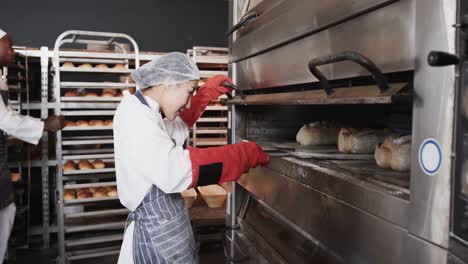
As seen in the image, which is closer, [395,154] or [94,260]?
[395,154]

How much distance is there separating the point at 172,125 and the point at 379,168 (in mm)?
990

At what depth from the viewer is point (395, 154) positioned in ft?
3.34

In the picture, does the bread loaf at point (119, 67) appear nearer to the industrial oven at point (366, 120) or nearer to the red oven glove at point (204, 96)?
the red oven glove at point (204, 96)

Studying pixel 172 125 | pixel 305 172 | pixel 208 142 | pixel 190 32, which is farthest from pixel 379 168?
pixel 190 32

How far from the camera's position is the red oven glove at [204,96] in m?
1.82

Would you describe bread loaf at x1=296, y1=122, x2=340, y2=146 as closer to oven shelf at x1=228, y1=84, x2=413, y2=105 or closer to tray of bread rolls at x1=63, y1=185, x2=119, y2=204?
oven shelf at x1=228, y1=84, x2=413, y2=105

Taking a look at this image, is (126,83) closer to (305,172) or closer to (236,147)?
(236,147)

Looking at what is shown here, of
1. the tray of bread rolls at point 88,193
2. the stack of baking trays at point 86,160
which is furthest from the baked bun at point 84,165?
the tray of bread rolls at point 88,193

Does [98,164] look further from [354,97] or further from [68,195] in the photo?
[354,97]

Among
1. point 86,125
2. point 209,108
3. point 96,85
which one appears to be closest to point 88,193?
point 86,125

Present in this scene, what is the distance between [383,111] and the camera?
1539 mm

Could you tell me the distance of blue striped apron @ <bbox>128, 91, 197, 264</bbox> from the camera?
1529mm

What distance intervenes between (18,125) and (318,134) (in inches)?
94.9

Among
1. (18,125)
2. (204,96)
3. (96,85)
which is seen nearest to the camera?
(204,96)
